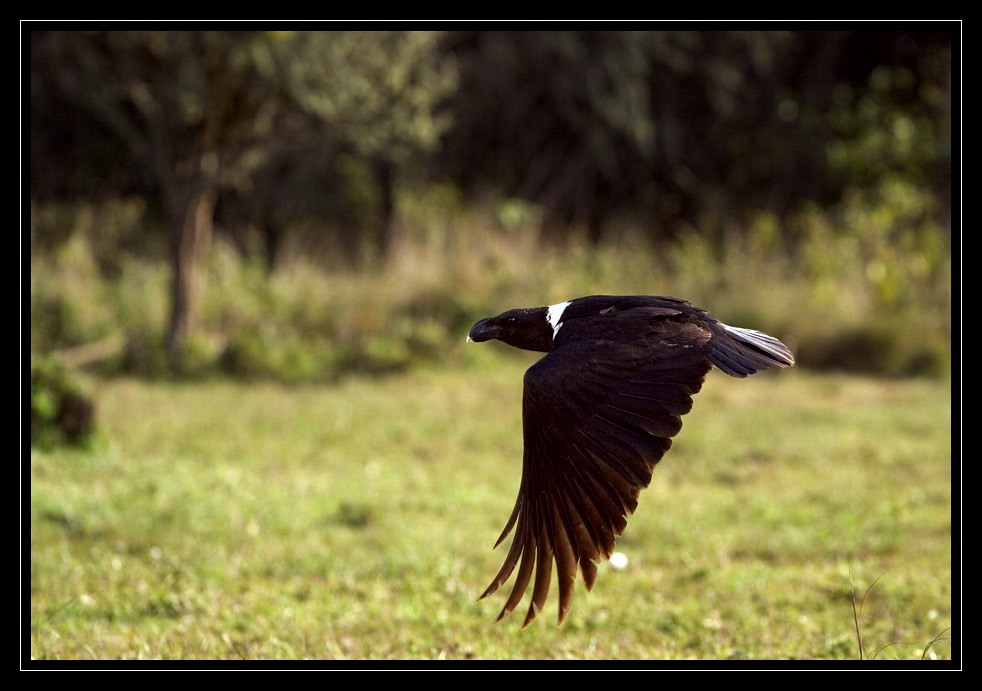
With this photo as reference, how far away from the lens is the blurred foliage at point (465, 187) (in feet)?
29.0

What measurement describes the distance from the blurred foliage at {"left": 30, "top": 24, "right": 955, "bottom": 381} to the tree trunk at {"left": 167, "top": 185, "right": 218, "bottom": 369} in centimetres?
4

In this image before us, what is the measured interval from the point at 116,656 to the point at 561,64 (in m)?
11.3

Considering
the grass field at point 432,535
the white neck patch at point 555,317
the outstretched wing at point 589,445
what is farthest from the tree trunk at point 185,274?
the outstretched wing at point 589,445

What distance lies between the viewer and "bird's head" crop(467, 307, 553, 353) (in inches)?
129

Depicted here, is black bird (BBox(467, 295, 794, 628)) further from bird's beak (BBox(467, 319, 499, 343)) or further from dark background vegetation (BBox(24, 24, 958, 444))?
dark background vegetation (BBox(24, 24, 958, 444))

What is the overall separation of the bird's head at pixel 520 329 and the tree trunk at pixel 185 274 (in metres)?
6.03

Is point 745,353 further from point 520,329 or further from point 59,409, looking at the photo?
point 59,409

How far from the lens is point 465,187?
1486 centimetres

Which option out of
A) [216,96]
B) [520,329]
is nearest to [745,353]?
[520,329]

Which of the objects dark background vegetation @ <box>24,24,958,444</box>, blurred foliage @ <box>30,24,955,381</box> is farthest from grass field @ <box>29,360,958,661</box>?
blurred foliage @ <box>30,24,955,381</box>

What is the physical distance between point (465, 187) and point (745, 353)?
475 inches

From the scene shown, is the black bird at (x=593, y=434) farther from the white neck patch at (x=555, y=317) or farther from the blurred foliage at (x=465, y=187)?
the blurred foliage at (x=465, y=187)
